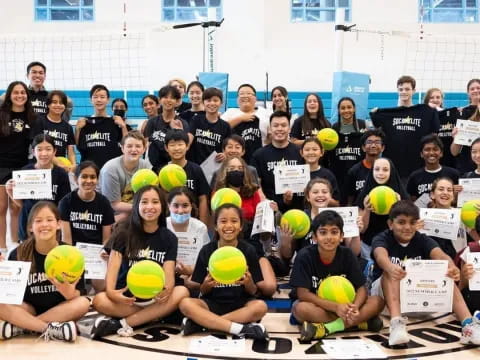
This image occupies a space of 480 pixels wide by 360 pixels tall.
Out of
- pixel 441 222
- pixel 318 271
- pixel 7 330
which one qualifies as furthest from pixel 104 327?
pixel 441 222

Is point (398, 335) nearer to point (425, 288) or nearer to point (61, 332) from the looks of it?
point (425, 288)

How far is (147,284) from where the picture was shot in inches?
146

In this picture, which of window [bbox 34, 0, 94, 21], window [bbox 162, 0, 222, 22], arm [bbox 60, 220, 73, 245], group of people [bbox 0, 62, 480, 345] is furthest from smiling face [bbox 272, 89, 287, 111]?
window [bbox 34, 0, 94, 21]

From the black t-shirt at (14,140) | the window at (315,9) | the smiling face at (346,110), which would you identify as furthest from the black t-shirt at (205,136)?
the window at (315,9)

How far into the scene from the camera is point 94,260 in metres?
4.59

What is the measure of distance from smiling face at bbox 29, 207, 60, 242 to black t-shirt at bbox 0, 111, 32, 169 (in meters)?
2.07

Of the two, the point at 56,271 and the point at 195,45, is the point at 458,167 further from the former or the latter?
the point at 195,45

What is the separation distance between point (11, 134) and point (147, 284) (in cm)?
285

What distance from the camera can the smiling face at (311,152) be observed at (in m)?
5.41

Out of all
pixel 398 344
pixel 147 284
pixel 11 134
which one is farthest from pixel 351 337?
pixel 11 134

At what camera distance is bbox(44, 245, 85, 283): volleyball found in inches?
145

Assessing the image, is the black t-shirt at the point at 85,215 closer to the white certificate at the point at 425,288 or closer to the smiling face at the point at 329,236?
the smiling face at the point at 329,236

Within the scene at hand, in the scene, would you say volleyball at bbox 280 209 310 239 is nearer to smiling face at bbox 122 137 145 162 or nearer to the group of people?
the group of people

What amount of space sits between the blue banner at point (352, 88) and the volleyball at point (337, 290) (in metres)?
5.33
